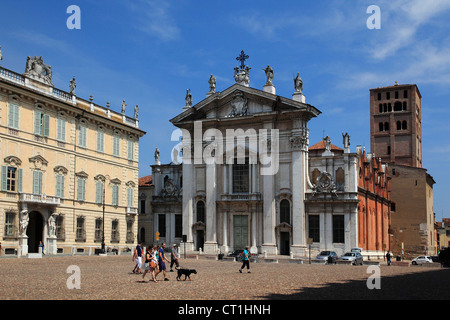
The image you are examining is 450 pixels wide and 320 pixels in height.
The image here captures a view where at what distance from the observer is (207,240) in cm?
5538

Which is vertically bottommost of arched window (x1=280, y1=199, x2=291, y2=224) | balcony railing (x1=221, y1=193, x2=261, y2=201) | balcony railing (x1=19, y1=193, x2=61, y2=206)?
arched window (x1=280, y1=199, x2=291, y2=224)

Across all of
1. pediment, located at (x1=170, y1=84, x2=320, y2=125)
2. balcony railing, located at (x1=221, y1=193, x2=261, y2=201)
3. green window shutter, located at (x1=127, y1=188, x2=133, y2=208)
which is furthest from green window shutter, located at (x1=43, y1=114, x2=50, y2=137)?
balcony railing, located at (x1=221, y1=193, x2=261, y2=201)

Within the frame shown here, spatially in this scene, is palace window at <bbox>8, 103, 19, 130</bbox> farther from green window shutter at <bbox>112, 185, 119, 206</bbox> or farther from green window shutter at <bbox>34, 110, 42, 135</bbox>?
green window shutter at <bbox>112, 185, 119, 206</bbox>

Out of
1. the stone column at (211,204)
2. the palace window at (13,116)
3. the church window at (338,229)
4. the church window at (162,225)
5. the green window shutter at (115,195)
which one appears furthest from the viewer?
the church window at (162,225)

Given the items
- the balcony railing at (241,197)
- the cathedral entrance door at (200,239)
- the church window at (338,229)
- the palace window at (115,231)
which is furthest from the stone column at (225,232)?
the church window at (338,229)

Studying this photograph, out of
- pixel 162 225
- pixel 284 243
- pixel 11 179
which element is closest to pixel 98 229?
pixel 162 225

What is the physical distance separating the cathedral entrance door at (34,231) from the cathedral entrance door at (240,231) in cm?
1865

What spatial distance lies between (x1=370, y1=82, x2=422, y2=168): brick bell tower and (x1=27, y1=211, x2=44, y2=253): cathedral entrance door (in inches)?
2235

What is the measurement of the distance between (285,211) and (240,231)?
5.16 m

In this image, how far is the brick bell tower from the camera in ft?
282

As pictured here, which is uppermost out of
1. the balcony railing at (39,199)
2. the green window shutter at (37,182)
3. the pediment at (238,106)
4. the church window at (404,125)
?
the church window at (404,125)

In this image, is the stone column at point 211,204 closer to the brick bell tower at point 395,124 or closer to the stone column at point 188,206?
the stone column at point 188,206

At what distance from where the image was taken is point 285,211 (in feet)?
173

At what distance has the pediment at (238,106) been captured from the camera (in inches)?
2071
